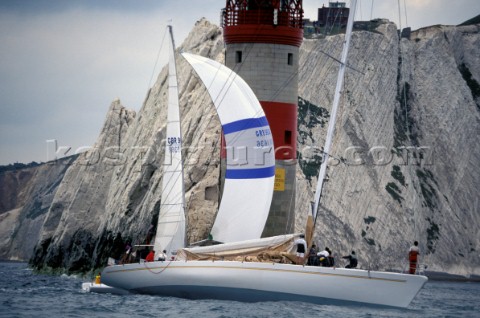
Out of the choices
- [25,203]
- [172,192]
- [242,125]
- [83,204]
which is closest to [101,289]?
[172,192]

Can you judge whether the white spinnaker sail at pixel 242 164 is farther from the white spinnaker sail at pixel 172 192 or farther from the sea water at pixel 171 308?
the sea water at pixel 171 308

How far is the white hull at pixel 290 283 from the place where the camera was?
115ft

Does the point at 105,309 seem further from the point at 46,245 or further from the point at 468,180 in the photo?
the point at 468,180

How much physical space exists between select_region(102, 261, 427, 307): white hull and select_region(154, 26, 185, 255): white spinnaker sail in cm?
214

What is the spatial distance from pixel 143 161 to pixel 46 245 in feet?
30.3

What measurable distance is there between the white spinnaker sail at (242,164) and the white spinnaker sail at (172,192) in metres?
1.24

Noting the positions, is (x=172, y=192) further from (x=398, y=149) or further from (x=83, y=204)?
(x=398, y=149)

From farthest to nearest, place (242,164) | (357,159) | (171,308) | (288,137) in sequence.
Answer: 1. (357,159)
2. (288,137)
3. (242,164)
4. (171,308)

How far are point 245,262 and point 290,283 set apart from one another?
1421 mm

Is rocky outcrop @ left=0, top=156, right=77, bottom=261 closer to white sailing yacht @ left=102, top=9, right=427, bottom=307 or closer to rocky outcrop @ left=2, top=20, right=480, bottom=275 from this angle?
rocky outcrop @ left=2, top=20, right=480, bottom=275

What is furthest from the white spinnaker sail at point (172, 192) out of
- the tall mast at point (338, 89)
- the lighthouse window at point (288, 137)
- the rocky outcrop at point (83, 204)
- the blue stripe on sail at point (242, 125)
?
the rocky outcrop at point (83, 204)

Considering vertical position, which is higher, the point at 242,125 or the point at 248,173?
the point at 242,125

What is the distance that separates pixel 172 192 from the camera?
39.0 m

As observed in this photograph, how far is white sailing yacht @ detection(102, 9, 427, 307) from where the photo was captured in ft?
115
